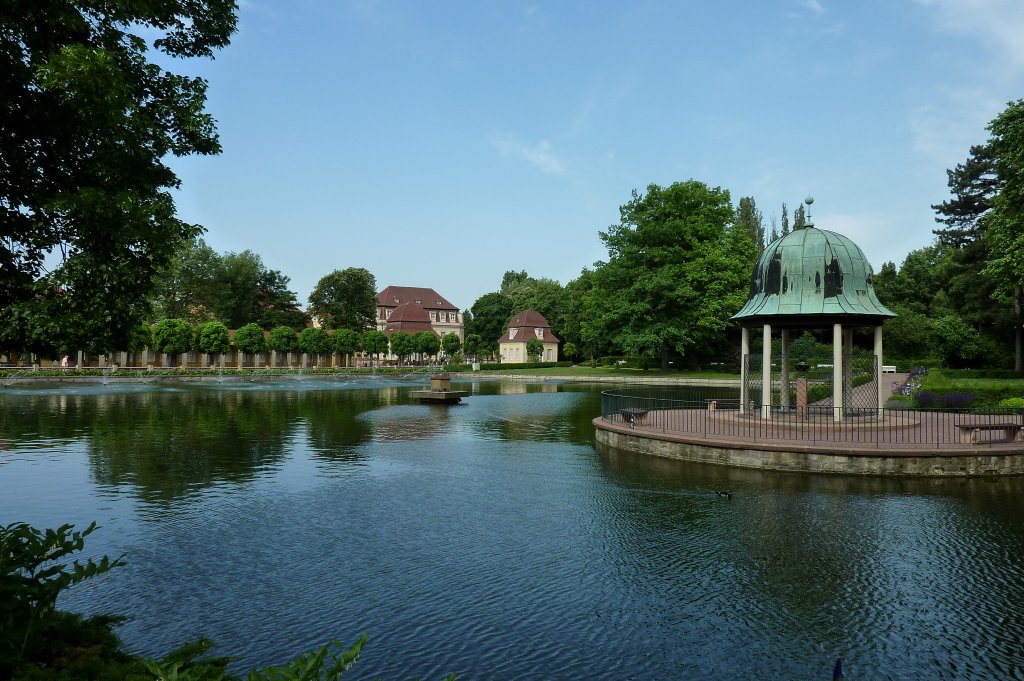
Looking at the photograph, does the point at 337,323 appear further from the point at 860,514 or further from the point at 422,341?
the point at 860,514

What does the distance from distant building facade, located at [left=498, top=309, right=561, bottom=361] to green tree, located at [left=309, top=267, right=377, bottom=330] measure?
25.7 m

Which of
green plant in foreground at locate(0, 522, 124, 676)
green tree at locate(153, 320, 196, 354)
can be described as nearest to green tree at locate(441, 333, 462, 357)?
green tree at locate(153, 320, 196, 354)

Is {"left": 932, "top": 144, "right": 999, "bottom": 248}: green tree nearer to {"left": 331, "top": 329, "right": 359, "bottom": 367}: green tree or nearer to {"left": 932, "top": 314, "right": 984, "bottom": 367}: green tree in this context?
{"left": 932, "top": 314, "right": 984, "bottom": 367}: green tree

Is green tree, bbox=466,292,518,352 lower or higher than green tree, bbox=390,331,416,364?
higher

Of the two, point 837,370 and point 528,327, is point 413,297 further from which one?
point 837,370

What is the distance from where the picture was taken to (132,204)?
788cm

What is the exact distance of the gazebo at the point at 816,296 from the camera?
23.1 metres

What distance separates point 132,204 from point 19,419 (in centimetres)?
3212

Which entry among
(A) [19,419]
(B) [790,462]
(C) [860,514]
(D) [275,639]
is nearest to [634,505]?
(C) [860,514]

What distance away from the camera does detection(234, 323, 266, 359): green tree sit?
3654 inches

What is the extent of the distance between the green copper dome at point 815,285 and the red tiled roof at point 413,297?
117 m

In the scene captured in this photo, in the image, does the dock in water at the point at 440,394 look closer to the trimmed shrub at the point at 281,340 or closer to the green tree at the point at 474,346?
the trimmed shrub at the point at 281,340

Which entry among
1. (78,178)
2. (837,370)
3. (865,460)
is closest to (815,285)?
(837,370)

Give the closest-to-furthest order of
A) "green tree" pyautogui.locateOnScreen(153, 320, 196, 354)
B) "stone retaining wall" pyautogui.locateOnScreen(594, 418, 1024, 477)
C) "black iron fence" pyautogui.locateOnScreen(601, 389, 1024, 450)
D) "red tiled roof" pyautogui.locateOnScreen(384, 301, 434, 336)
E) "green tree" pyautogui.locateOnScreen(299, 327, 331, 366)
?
"stone retaining wall" pyautogui.locateOnScreen(594, 418, 1024, 477) < "black iron fence" pyautogui.locateOnScreen(601, 389, 1024, 450) < "green tree" pyautogui.locateOnScreen(153, 320, 196, 354) < "green tree" pyautogui.locateOnScreen(299, 327, 331, 366) < "red tiled roof" pyautogui.locateOnScreen(384, 301, 434, 336)
